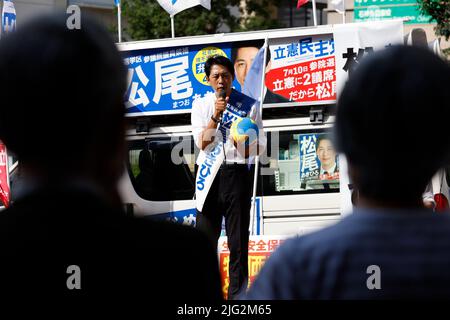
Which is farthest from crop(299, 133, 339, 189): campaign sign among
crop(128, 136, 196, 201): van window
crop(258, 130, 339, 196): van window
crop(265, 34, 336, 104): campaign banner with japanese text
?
crop(128, 136, 196, 201): van window

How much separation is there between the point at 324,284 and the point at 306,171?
708 centimetres

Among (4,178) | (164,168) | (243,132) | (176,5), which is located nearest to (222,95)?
(243,132)

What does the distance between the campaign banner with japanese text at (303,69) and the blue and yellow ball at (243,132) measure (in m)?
2.51

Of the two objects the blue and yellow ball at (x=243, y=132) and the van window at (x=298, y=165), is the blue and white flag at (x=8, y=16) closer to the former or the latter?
the van window at (x=298, y=165)

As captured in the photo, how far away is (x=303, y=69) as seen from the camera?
8953mm

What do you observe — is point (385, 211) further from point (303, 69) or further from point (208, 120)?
point (303, 69)

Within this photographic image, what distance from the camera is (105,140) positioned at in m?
1.74

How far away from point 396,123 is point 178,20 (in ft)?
80.3

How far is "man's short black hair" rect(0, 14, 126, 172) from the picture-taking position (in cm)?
170

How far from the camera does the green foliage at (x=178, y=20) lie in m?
25.5

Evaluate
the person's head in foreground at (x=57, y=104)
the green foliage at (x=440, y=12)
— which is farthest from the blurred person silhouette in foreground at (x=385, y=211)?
the green foliage at (x=440, y=12)

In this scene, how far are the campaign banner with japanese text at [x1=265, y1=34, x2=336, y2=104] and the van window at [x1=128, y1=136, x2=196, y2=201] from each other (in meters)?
1.07

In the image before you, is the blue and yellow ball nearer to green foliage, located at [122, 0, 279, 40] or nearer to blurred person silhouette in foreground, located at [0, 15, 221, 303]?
blurred person silhouette in foreground, located at [0, 15, 221, 303]
